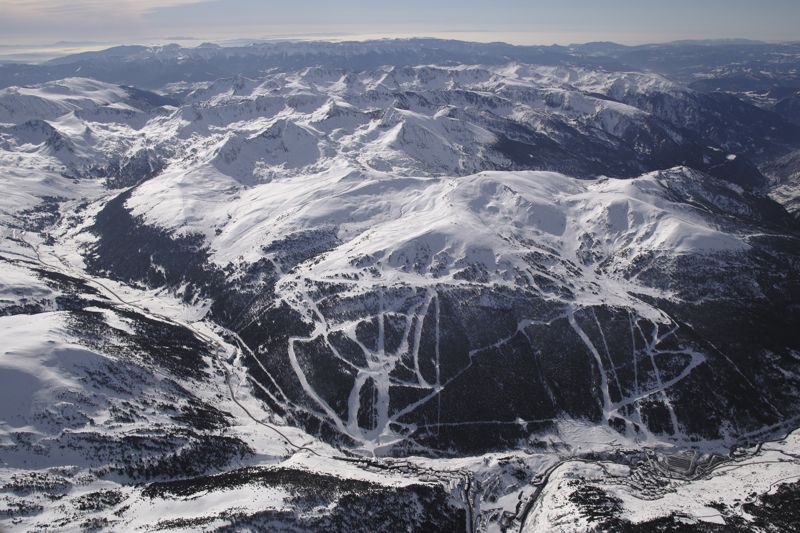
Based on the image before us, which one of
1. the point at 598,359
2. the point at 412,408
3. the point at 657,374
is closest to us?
the point at 412,408

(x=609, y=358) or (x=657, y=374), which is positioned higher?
(x=609, y=358)

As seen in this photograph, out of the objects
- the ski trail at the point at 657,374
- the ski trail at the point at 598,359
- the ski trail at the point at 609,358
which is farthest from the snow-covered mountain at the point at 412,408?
the ski trail at the point at 598,359

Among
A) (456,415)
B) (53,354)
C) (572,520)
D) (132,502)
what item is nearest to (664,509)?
(572,520)

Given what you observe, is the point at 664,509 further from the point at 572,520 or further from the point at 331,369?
the point at 331,369

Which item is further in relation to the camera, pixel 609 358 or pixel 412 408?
pixel 609 358

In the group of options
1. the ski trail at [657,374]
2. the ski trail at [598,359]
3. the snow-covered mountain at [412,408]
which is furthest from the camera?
the ski trail at [598,359]

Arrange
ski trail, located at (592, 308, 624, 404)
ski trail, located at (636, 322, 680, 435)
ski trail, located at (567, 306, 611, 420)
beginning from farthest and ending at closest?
1. ski trail, located at (592, 308, 624, 404)
2. ski trail, located at (567, 306, 611, 420)
3. ski trail, located at (636, 322, 680, 435)

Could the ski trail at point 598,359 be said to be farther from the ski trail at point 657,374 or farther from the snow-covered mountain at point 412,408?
the ski trail at point 657,374

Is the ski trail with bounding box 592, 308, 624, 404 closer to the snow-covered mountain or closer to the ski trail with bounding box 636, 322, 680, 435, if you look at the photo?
the snow-covered mountain

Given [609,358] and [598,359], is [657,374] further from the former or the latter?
[598,359]

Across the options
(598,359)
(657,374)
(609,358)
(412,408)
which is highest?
(609,358)

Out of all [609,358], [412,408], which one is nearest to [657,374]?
[609,358]

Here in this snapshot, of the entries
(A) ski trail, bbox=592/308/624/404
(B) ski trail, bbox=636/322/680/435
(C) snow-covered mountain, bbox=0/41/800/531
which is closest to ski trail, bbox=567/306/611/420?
(C) snow-covered mountain, bbox=0/41/800/531
